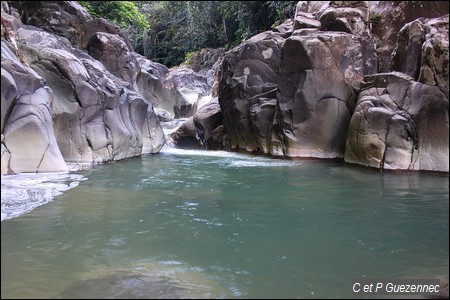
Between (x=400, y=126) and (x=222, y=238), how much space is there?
281 inches

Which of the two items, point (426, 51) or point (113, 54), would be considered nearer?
point (426, 51)

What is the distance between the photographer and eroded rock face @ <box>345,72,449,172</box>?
33.4ft

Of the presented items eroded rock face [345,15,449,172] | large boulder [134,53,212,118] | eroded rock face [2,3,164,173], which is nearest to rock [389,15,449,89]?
eroded rock face [345,15,449,172]

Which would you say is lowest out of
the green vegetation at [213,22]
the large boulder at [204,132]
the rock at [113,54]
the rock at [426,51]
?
the large boulder at [204,132]

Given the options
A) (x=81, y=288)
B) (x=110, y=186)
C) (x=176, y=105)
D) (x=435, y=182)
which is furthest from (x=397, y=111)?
(x=176, y=105)

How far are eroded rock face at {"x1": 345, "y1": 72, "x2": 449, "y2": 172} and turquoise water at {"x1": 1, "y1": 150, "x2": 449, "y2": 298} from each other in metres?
1.37

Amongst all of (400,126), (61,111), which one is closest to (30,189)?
(61,111)

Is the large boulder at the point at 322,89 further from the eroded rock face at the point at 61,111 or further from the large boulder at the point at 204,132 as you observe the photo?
the eroded rock face at the point at 61,111

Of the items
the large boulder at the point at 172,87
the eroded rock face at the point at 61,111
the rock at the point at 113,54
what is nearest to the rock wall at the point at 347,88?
the eroded rock face at the point at 61,111

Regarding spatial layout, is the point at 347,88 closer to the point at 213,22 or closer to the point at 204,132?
the point at 204,132

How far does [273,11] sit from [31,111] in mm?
18039

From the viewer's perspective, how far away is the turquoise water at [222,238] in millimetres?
3824

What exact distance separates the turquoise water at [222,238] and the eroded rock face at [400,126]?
4.49 feet

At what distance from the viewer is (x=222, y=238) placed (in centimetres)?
527
